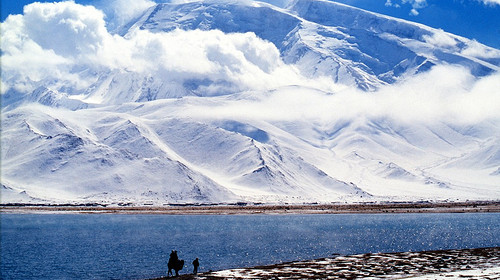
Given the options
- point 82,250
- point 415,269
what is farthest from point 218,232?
point 415,269

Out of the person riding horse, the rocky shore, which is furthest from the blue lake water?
the rocky shore

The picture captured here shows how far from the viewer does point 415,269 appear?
56.6m

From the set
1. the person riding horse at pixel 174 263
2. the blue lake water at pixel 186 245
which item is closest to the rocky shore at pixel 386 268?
the person riding horse at pixel 174 263

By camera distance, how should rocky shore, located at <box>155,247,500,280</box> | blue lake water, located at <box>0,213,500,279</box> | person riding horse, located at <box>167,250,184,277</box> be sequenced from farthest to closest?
blue lake water, located at <box>0,213,500,279</box>
person riding horse, located at <box>167,250,184,277</box>
rocky shore, located at <box>155,247,500,280</box>

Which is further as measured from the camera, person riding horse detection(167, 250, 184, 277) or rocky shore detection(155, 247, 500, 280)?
person riding horse detection(167, 250, 184, 277)

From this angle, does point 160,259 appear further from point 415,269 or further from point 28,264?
point 415,269

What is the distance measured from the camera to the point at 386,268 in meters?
57.4

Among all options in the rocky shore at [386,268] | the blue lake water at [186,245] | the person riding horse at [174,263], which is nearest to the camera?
the rocky shore at [386,268]

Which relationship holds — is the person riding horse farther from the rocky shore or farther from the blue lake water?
the blue lake water

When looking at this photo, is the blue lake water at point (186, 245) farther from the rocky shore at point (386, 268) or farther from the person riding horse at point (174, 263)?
the rocky shore at point (386, 268)

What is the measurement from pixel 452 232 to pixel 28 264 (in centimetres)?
6728

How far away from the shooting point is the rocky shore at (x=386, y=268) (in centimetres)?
5303

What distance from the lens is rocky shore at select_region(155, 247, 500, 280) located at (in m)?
53.0

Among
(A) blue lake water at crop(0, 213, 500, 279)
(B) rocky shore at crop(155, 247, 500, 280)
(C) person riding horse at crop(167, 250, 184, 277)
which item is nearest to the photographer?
(B) rocky shore at crop(155, 247, 500, 280)
